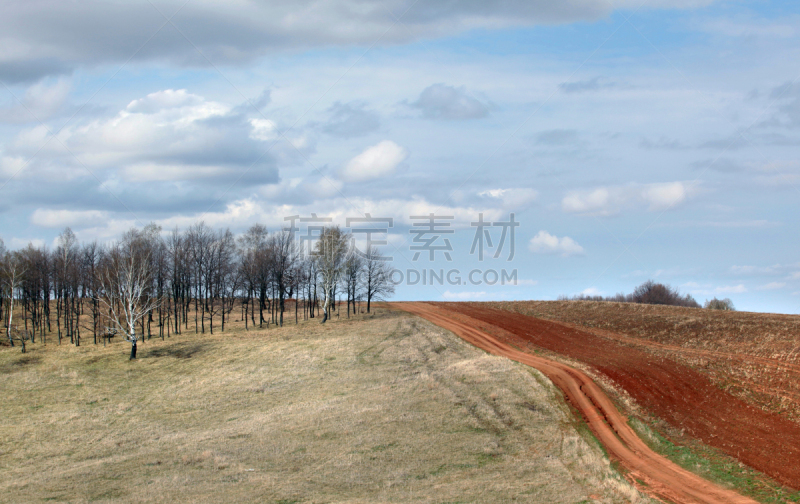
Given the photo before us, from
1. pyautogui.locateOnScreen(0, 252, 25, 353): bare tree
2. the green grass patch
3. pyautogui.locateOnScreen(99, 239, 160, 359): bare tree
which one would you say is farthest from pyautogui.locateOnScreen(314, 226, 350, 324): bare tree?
the green grass patch

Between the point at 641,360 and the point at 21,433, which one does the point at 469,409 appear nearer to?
the point at 641,360

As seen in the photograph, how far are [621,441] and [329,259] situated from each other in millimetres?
48933

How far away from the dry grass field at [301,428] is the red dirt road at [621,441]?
1299 mm

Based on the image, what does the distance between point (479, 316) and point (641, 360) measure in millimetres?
25901

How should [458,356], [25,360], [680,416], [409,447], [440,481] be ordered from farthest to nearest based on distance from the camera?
[25,360] → [458,356] → [680,416] → [409,447] → [440,481]

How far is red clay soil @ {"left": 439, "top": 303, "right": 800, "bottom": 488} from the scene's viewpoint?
82.8ft

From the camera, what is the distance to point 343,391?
127 feet

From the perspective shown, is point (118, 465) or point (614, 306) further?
point (614, 306)

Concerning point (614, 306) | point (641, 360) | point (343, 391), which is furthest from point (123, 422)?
point (614, 306)

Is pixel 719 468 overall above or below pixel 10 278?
below

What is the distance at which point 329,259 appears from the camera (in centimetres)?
7112

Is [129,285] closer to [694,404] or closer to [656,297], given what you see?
[694,404]

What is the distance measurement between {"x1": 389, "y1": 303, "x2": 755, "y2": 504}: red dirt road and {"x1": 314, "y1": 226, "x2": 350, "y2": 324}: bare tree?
27.1m

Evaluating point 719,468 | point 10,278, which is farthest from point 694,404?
point 10,278
